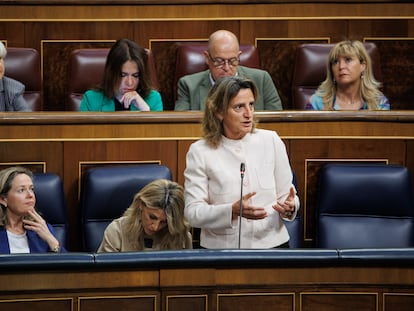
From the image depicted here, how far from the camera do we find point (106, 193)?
1.80m

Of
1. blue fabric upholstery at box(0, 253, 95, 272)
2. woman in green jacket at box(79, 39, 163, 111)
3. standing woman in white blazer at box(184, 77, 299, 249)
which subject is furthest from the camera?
woman in green jacket at box(79, 39, 163, 111)

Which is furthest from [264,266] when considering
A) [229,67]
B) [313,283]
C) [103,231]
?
[229,67]

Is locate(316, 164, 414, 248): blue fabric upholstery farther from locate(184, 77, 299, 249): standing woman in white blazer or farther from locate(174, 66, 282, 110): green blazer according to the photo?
locate(174, 66, 282, 110): green blazer

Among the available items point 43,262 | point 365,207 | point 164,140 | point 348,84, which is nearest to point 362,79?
point 348,84

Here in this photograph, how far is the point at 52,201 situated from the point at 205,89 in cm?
48

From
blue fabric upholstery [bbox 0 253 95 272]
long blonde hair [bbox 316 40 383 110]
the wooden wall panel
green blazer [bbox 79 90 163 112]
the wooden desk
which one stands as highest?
long blonde hair [bbox 316 40 383 110]

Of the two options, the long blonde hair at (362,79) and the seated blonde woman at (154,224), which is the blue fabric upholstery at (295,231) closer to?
the seated blonde woman at (154,224)

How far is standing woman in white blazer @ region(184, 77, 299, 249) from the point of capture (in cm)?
158

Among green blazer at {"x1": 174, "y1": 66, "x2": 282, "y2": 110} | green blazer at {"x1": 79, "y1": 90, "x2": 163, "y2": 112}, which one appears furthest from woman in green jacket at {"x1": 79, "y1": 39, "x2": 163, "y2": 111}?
green blazer at {"x1": 174, "y1": 66, "x2": 282, "y2": 110}

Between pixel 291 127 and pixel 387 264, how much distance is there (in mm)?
552

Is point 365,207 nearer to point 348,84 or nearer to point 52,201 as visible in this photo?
point 348,84

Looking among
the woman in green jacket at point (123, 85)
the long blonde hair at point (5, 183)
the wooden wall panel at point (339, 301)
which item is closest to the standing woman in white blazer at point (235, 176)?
the wooden wall panel at point (339, 301)

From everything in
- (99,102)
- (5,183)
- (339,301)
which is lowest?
(339,301)

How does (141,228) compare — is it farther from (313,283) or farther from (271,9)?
(271,9)
